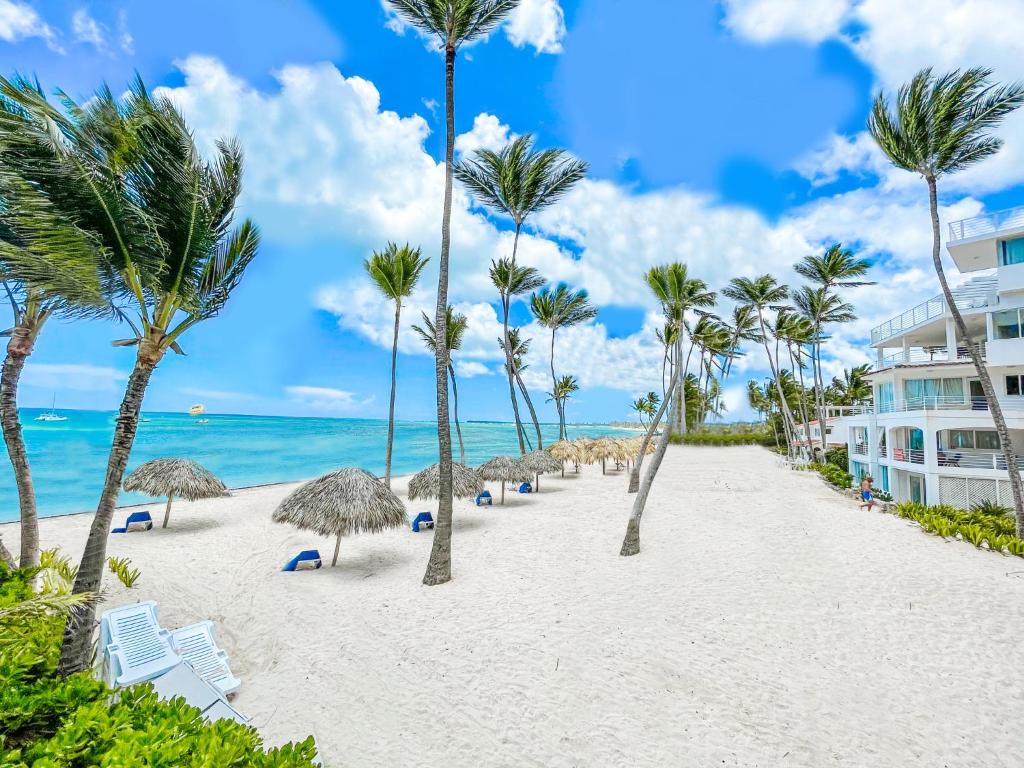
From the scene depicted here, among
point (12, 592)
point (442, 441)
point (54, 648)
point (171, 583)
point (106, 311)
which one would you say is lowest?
point (171, 583)

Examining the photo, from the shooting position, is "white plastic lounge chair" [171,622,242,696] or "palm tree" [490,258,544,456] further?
"palm tree" [490,258,544,456]

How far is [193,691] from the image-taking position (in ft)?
14.0

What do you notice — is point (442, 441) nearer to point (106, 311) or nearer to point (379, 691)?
point (379, 691)

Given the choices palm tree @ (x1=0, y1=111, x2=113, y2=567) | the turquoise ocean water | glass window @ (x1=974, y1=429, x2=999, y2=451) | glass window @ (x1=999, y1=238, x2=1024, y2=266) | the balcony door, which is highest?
glass window @ (x1=999, y1=238, x2=1024, y2=266)

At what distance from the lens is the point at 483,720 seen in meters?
4.65

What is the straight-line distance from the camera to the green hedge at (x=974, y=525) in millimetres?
9609

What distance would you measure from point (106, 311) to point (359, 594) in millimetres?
5671

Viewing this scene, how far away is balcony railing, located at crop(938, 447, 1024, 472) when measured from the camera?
49.6 feet

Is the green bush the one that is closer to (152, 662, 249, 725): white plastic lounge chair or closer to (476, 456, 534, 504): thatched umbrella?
(476, 456, 534, 504): thatched umbrella

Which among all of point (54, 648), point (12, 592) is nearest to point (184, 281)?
point (12, 592)

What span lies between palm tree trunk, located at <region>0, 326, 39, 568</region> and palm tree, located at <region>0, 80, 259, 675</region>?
2.17 metres

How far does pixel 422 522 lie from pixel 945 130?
16507 mm

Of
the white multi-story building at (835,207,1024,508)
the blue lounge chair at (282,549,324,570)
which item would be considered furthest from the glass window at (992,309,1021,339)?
the blue lounge chair at (282,549,324,570)

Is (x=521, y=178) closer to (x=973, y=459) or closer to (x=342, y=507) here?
(x=342, y=507)
